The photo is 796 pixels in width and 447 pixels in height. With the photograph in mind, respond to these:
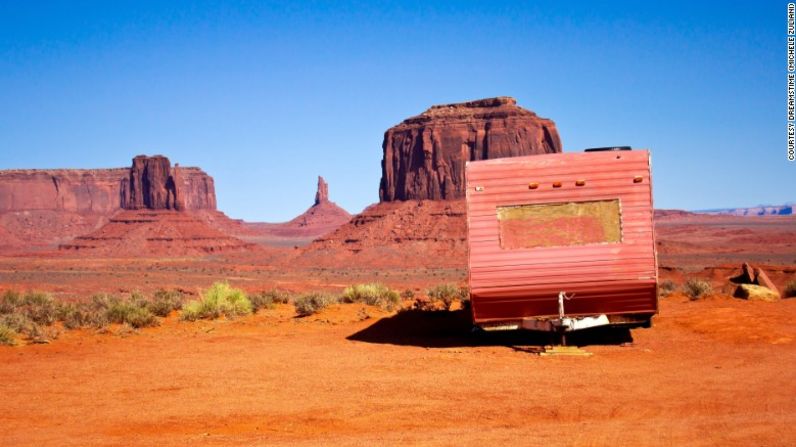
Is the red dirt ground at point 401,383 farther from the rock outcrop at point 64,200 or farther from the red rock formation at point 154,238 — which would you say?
the rock outcrop at point 64,200

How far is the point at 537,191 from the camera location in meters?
12.7

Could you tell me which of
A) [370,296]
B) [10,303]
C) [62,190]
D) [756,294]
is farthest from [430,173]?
[62,190]

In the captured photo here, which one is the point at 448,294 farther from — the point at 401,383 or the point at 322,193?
the point at 322,193

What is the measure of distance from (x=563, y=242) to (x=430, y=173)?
244 ft

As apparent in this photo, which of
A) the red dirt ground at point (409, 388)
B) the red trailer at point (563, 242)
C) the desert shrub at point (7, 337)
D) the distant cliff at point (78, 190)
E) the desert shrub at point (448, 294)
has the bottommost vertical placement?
the red dirt ground at point (409, 388)

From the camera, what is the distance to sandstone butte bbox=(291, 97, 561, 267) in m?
77.2

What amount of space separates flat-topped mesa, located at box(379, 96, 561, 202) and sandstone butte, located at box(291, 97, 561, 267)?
10 centimetres

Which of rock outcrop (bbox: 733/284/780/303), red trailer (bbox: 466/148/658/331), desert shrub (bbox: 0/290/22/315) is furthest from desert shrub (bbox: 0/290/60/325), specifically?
rock outcrop (bbox: 733/284/780/303)

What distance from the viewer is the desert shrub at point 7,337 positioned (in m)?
14.9

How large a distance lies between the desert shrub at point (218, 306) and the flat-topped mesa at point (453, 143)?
64079 millimetres

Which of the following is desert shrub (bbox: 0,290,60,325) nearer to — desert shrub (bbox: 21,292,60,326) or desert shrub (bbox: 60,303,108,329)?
desert shrub (bbox: 21,292,60,326)

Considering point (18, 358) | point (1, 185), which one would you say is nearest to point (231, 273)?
point (18, 358)

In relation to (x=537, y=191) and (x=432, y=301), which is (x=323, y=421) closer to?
(x=537, y=191)

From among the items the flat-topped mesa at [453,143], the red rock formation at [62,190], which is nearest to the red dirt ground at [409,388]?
the flat-topped mesa at [453,143]
